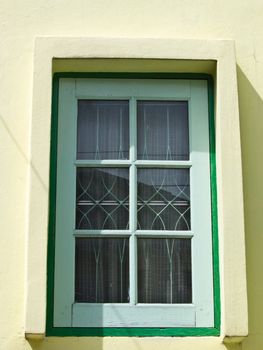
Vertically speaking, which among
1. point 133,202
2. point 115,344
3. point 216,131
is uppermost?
point 216,131

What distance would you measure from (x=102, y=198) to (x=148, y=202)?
1.02 ft

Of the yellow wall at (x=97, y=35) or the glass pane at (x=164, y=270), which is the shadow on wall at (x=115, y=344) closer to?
the yellow wall at (x=97, y=35)

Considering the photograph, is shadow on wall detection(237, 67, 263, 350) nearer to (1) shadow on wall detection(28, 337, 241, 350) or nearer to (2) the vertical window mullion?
(1) shadow on wall detection(28, 337, 241, 350)

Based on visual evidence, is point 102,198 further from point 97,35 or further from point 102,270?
point 97,35

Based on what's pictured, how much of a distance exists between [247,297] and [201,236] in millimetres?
510

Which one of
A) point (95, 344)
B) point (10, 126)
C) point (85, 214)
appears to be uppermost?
point (10, 126)

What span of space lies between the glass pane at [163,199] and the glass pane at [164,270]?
4.3 inches

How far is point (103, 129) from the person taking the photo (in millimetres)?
6672

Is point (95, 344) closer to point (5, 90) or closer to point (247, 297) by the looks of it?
point (247, 297)

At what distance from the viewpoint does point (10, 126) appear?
6523mm

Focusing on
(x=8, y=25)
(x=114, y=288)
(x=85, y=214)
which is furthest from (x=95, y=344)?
(x=8, y=25)

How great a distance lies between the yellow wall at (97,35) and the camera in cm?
618

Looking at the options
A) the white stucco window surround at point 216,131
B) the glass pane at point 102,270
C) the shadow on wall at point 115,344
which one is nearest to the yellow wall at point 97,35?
the shadow on wall at point 115,344

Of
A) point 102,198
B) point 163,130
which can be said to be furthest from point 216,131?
point 102,198
